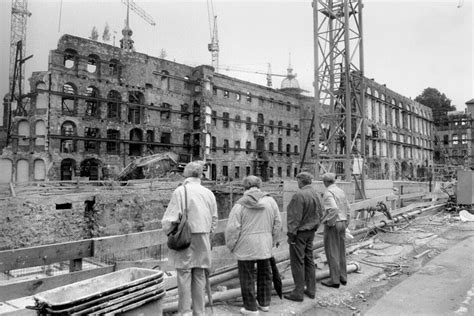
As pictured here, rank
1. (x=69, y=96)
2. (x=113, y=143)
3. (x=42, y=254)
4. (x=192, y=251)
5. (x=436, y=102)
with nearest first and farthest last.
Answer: (x=192, y=251), (x=42, y=254), (x=69, y=96), (x=113, y=143), (x=436, y=102)

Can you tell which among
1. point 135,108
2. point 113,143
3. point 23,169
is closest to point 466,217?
point 113,143

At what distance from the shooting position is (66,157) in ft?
103

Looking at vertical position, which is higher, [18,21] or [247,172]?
[18,21]

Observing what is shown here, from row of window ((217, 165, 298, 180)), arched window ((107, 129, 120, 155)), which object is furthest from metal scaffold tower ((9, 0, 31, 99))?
row of window ((217, 165, 298, 180))

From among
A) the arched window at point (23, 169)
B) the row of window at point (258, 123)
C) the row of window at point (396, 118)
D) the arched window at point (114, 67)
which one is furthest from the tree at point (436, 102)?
the arched window at point (23, 169)

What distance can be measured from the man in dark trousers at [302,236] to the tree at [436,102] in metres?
76.2

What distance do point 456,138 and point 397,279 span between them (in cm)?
7276

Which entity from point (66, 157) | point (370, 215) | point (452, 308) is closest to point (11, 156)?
point (66, 157)

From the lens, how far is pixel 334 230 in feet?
20.0

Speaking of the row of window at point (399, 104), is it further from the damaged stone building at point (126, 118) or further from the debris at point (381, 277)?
the debris at point (381, 277)

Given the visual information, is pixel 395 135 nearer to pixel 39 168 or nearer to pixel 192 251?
pixel 39 168

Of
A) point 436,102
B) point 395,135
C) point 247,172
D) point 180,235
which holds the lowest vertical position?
point 180,235

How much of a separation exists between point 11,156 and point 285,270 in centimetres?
3116

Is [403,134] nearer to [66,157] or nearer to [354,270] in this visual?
[66,157]
